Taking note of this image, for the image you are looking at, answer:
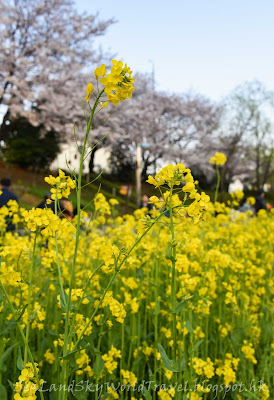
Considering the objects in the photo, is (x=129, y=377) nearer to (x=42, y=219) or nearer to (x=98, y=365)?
(x=98, y=365)

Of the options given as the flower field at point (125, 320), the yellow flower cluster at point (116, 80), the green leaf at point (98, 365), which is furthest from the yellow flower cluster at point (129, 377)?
the yellow flower cluster at point (116, 80)

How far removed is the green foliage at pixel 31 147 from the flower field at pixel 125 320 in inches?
660

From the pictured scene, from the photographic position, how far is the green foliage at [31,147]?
19.3 metres

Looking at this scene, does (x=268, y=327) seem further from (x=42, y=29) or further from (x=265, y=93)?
(x=265, y=93)

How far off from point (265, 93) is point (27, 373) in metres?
27.3

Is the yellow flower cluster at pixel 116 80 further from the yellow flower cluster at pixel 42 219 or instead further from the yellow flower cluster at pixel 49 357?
the yellow flower cluster at pixel 49 357

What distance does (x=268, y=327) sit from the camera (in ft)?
8.36

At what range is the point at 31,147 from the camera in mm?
19516

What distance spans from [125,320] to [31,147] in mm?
18374

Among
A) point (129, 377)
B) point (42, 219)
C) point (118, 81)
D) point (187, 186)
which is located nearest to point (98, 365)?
point (129, 377)

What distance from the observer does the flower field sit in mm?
1206

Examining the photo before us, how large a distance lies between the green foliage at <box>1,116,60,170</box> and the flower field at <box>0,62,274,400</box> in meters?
16.8

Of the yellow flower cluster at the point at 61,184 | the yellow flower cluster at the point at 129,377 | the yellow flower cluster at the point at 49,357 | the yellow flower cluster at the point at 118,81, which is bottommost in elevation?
the yellow flower cluster at the point at 129,377

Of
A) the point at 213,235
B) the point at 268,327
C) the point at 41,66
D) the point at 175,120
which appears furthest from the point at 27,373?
the point at 175,120
